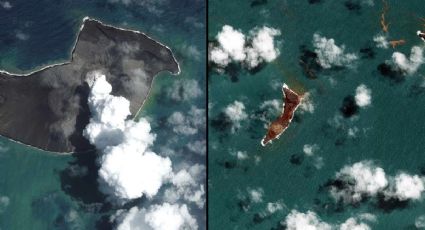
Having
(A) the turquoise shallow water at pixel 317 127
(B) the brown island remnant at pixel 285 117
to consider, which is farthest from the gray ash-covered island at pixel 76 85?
(B) the brown island remnant at pixel 285 117

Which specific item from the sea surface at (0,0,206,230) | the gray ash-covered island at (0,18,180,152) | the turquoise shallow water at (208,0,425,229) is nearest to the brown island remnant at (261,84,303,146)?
the turquoise shallow water at (208,0,425,229)

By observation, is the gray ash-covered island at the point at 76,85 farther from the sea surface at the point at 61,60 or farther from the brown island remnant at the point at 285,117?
the brown island remnant at the point at 285,117

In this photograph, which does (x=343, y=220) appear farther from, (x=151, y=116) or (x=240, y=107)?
(x=151, y=116)

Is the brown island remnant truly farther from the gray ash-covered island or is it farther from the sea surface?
the gray ash-covered island

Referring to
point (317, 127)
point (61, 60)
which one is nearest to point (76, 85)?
point (61, 60)

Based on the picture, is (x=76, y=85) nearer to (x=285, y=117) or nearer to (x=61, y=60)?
(x=61, y=60)

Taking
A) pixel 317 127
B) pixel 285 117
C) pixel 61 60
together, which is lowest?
pixel 61 60
